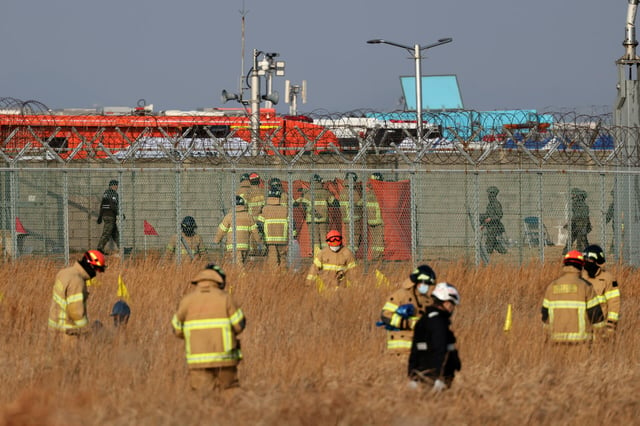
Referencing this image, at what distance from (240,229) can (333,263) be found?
4.36 meters

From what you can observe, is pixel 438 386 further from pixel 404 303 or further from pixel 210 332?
pixel 210 332

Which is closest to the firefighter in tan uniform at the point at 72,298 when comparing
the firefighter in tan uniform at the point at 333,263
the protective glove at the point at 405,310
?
the protective glove at the point at 405,310

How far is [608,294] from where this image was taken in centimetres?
1188

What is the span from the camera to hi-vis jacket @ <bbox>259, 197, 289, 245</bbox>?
746 inches

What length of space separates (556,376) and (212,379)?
3.01m

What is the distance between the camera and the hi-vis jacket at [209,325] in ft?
29.8

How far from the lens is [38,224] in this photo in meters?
21.9

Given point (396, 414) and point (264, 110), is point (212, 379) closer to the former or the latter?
point (396, 414)

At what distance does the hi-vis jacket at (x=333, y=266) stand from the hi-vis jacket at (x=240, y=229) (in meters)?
3.96

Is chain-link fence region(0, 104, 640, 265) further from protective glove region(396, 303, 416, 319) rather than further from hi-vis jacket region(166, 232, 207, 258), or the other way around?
protective glove region(396, 303, 416, 319)

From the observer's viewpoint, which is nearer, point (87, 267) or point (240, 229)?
point (87, 267)

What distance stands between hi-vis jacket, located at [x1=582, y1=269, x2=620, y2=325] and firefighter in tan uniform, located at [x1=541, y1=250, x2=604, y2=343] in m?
0.78

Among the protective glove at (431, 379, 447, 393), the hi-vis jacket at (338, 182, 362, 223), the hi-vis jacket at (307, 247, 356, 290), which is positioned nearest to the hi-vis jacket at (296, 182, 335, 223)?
the hi-vis jacket at (338, 182, 362, 223)

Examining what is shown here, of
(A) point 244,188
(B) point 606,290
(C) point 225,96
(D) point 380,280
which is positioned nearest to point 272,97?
(C) point 225,96
